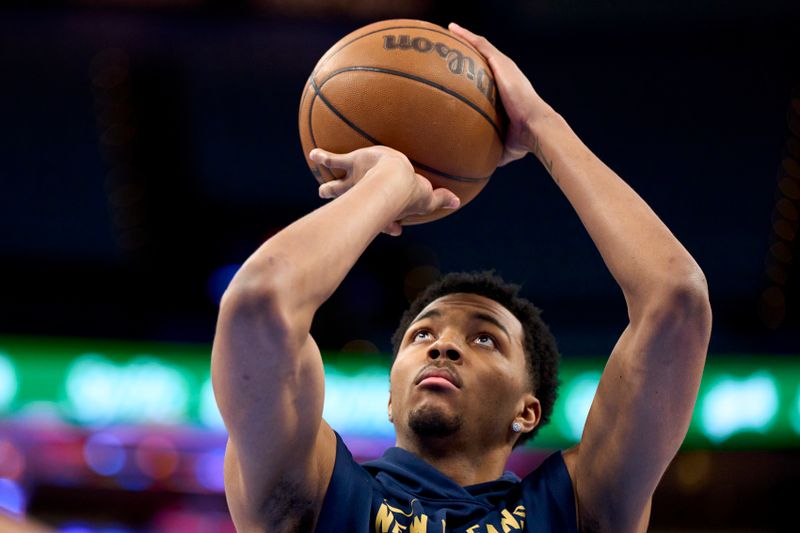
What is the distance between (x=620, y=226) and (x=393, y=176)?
62 cm

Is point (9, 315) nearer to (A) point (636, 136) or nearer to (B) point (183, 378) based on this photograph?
(B) point (183, 378)

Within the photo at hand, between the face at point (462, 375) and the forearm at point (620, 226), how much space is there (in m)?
0.50

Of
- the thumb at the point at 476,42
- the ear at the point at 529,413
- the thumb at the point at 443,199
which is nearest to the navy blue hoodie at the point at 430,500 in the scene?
the ear at the point at 529,413

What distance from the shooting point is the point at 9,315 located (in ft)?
34.2

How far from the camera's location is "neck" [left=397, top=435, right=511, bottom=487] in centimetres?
285

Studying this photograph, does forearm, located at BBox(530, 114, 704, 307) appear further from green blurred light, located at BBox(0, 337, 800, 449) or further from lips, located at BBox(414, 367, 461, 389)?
green blurred light, located at BBox(0, 337, 800, 449)

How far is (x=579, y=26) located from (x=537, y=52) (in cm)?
49

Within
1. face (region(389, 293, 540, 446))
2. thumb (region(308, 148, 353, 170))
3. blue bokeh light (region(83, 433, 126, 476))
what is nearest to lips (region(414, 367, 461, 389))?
face (region(389, 293, 540, 446))

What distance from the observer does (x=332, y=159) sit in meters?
2.77

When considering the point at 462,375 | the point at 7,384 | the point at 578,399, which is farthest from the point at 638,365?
the point at 7,384

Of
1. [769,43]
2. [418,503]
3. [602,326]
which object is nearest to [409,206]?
[418,503]

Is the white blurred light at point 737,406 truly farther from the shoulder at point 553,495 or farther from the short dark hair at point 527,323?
the shoulder at point 553,495

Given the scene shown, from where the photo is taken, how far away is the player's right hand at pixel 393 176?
264 cm

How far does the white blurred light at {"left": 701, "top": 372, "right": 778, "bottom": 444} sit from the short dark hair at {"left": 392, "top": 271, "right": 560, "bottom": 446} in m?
6.34
